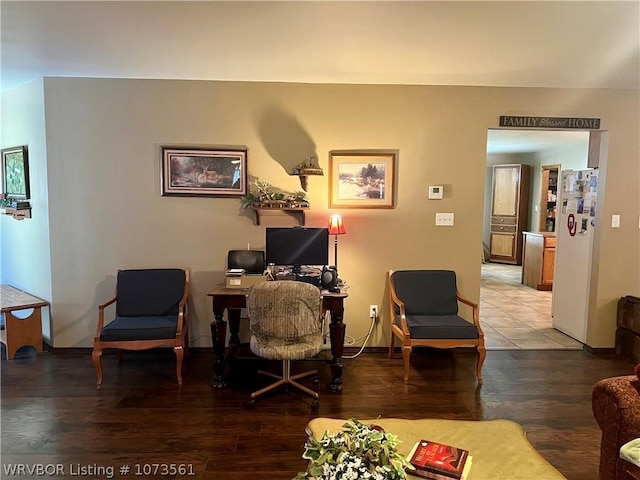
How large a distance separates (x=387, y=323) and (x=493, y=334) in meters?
1.38

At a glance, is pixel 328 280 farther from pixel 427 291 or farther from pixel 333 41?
pixel 333 41

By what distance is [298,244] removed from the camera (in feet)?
12.1

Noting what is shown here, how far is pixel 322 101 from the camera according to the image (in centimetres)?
388

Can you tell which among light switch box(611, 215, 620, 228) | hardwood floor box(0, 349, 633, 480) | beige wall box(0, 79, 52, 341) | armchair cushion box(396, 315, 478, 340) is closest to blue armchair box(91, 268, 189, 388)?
hardwood floor box(0, 349, 633, 480)

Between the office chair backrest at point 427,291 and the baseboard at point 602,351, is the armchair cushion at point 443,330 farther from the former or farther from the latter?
the baseboard at point 602,351

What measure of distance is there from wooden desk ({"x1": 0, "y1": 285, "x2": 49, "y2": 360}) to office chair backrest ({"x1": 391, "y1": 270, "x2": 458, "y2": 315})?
3312 millimetres

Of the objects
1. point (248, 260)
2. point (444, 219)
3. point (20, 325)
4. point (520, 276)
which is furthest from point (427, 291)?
point (520, 276)

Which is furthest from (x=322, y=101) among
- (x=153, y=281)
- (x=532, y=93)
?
(x=153, y=281)

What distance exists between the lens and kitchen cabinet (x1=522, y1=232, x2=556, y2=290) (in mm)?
6891

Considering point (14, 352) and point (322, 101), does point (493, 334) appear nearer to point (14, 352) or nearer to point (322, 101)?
point (322, 101)

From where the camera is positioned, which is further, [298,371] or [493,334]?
[493,334]

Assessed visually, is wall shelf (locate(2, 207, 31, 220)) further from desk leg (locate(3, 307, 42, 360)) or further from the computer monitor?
the computer monitor

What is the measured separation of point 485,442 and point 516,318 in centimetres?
379

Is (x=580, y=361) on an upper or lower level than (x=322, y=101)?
lower
